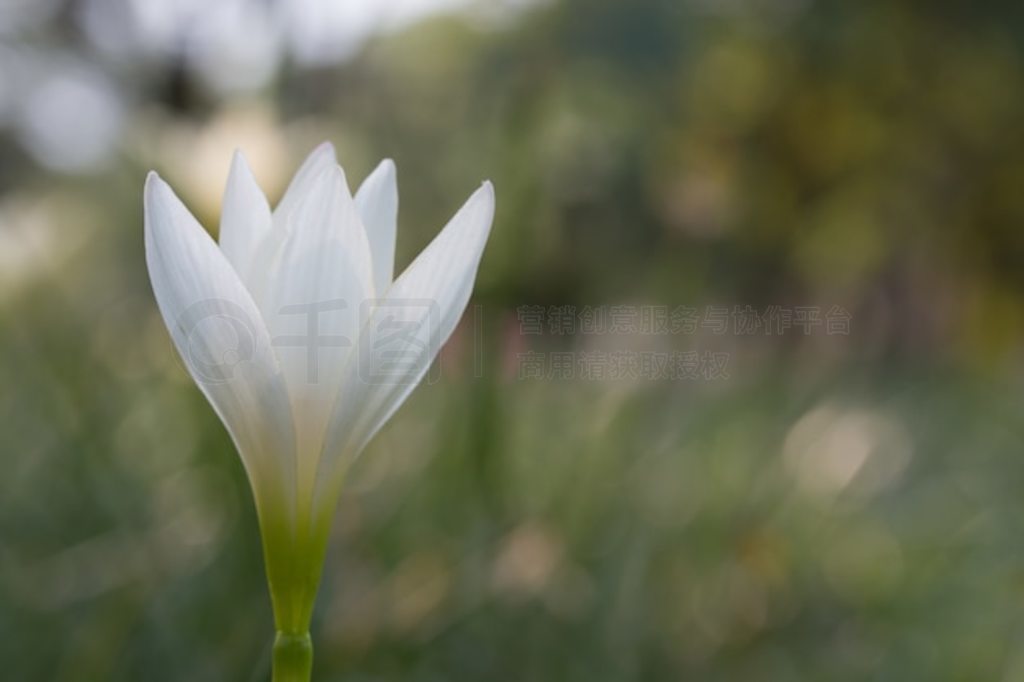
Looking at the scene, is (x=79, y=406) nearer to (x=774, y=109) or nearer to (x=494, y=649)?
(x=494, y=649)

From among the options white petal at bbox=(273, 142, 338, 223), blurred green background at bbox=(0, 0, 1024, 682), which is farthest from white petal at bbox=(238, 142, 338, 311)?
blurred green background at bbox=(0, 0, 1024, 682)

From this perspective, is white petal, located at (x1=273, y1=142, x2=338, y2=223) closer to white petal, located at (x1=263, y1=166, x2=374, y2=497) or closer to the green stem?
white petal, located at (x1=263, y1=166, x2=374, y2=497)

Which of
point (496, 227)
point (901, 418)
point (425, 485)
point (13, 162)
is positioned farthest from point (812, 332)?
point (13, 162)
